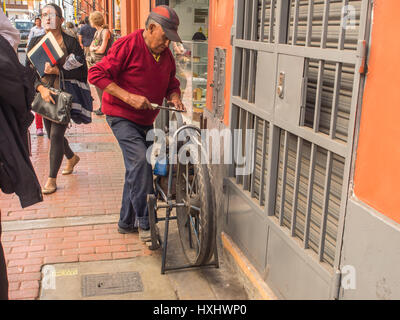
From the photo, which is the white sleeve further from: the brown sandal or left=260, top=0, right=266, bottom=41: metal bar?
the brown sandal

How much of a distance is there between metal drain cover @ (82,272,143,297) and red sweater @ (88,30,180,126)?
1.37 m

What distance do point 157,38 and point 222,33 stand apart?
0.66m

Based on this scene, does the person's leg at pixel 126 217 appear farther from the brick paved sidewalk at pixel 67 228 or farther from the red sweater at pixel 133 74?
the red sweater at pixel 133 74

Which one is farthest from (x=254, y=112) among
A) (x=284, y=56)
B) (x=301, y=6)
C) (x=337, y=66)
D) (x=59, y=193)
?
(x=59, y=193)

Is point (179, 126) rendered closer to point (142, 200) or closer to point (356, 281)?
point (142, 200)

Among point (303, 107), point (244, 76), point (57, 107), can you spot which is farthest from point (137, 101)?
point (57, 107)

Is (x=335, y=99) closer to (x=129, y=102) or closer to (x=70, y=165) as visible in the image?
(x=129, y=102)

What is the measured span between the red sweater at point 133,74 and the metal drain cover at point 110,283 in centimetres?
137

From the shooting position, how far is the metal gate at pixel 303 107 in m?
2.56

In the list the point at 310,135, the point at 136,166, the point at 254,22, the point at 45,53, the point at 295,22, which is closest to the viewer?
the point at 310,135

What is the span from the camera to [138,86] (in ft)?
14.1

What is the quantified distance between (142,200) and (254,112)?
1329mm

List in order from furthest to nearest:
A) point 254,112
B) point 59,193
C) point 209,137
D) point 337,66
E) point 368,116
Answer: point 59,193
point 209,137
point 254,112
point 337,66
point 368,116

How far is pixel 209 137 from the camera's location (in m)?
4.75
